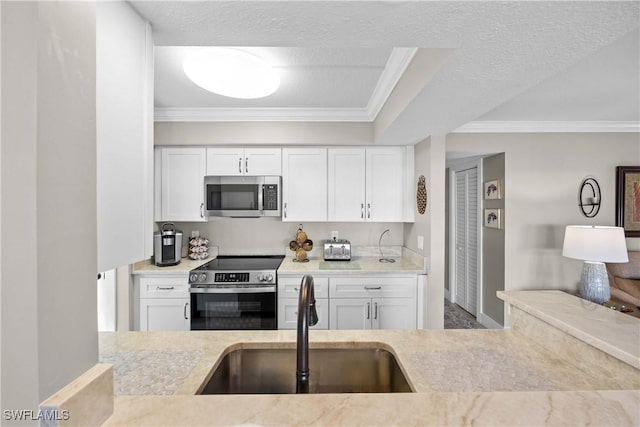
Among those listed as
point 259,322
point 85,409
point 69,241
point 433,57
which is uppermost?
Answer: point 433,57

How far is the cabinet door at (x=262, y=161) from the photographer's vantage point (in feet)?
10.1

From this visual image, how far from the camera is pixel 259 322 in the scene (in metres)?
2.66

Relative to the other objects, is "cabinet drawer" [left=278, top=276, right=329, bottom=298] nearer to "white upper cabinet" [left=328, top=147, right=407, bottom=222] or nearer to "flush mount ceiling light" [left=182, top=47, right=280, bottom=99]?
"white upper cabinet" [left=328, top=147, right=407, bottom=222]

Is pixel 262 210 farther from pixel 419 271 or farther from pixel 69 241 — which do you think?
pixel 69 241

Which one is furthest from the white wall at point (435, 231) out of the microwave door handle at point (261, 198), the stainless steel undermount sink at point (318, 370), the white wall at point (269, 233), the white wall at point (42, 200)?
the white wall at point (42, 200)

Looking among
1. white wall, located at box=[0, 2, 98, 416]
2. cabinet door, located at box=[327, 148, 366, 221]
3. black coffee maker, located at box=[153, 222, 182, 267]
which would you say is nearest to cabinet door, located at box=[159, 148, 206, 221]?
black coffee maker, located at box=[153, 222, 182, 267]

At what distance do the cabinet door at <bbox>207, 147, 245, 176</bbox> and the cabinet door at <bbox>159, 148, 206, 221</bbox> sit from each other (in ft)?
0.26

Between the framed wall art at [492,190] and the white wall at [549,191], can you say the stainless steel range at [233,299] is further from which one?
the framed wall art at [492,190]

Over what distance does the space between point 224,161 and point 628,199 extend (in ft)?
13.9

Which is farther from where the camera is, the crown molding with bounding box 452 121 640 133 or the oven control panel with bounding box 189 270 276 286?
the crown molding with bounding box 452 121 640 133

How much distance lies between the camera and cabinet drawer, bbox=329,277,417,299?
2.77 metres

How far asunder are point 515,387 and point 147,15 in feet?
5.20

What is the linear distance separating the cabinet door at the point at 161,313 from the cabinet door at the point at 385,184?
1.97 meters

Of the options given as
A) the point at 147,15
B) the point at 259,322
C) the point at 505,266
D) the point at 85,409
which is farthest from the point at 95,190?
the point at 505,266
